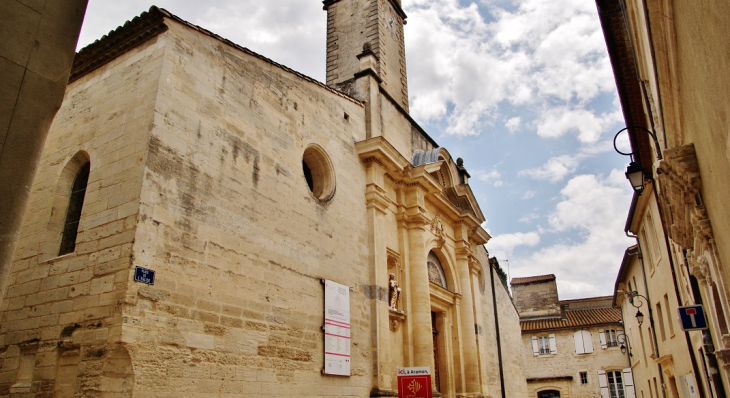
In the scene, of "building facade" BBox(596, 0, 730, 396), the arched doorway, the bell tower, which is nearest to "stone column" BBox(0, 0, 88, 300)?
"building facade" BBox(596, 0, 730, 396)

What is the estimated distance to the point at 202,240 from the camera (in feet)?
24.3

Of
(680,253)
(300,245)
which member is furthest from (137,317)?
(680,253)

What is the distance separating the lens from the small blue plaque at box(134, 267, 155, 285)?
635 centimetres

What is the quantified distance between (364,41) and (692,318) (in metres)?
11.7

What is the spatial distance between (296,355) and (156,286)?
289 centimetres

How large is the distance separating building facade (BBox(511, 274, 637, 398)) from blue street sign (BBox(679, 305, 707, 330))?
2158 cm

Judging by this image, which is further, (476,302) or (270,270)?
(476,302)

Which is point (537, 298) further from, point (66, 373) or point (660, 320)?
point (66, 373)

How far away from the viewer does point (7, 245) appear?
2.16 metres

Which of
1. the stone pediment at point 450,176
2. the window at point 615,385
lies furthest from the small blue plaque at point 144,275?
the window at point 615,385

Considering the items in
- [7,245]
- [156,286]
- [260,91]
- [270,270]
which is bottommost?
[7,245]

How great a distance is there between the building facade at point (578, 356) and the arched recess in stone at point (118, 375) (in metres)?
26.1

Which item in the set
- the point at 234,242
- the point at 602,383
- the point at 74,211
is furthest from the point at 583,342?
the point at 74,211

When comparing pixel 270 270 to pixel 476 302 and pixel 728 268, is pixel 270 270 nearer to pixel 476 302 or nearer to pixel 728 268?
pixel 728 268
